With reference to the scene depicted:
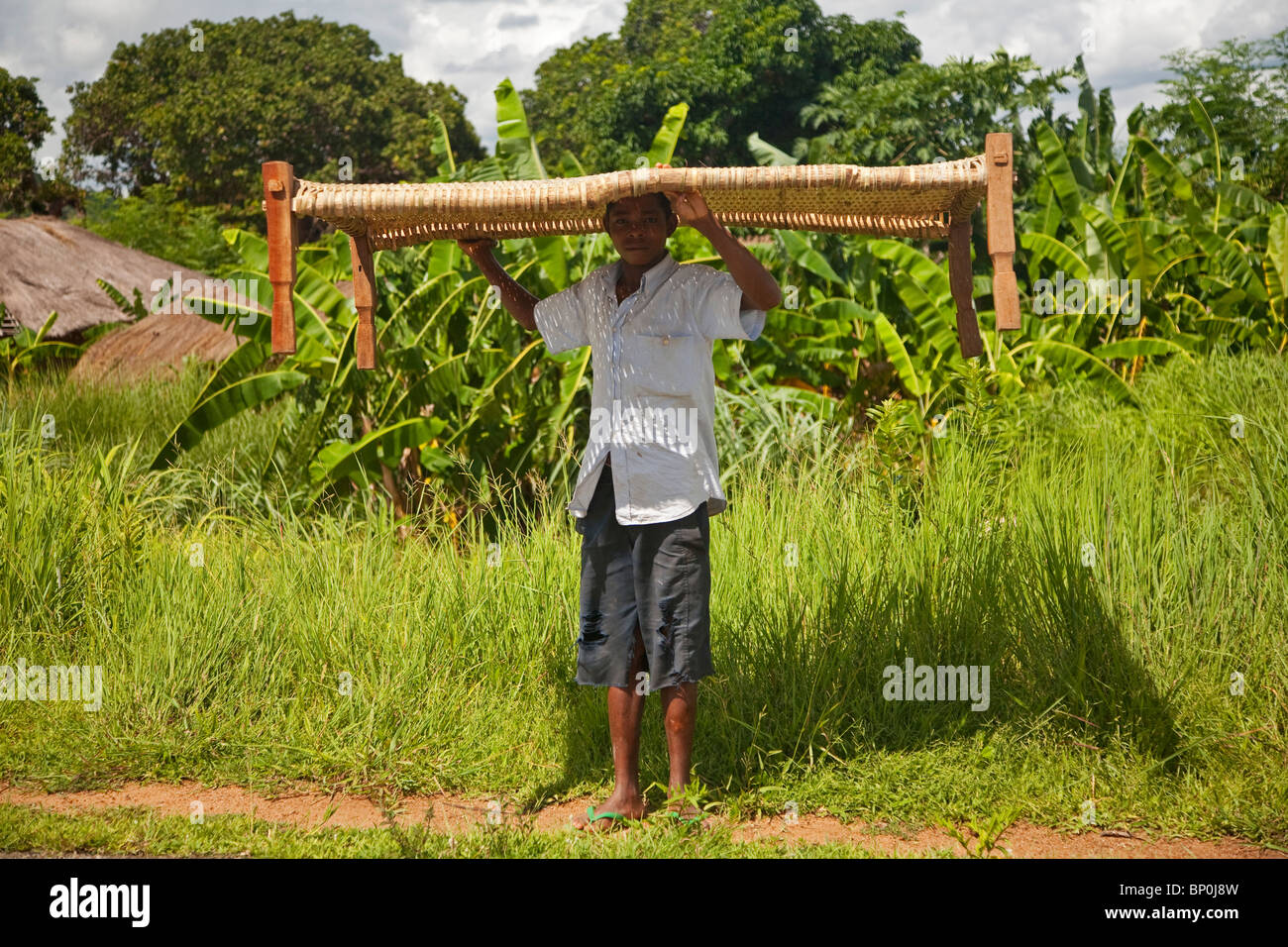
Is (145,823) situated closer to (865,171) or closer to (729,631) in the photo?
(729,631)

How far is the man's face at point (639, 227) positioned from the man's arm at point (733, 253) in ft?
0.26

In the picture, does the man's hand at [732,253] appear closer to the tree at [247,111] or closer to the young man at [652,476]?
the young man at [652,476]

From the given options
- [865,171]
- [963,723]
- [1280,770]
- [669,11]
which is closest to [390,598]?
[963,723]

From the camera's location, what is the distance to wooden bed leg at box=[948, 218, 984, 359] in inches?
131

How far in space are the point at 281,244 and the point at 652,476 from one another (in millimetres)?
1264

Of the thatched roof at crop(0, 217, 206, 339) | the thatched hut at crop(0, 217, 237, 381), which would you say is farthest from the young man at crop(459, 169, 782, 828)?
the thatched roof at crop(0, 217, 206, 339)

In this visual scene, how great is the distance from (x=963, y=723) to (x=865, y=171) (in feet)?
6.27

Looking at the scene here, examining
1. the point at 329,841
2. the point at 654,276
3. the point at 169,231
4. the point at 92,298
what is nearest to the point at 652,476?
the point at 654,276

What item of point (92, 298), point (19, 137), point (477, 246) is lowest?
point (477, 246)

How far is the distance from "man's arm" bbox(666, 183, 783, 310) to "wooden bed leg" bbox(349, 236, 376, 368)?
44.7 inches

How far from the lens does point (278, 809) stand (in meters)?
3.61

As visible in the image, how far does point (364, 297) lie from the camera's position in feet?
12.0

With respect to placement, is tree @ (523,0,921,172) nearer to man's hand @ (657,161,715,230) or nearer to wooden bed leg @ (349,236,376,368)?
wooden bed leg @ (349,236,376,368)

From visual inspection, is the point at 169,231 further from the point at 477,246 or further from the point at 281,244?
the point at 281,244
